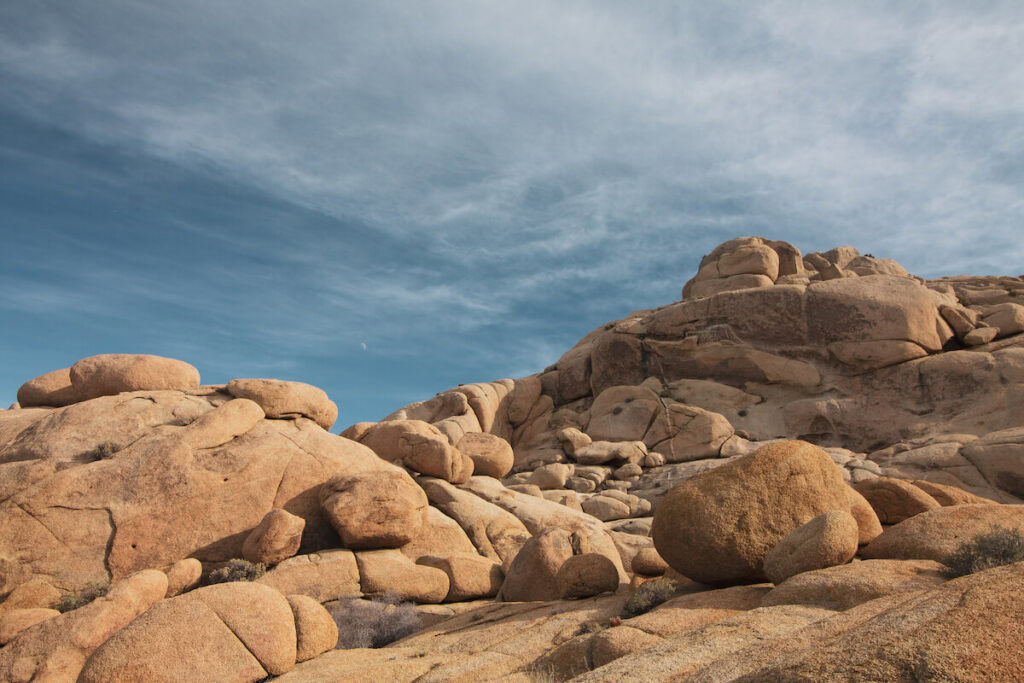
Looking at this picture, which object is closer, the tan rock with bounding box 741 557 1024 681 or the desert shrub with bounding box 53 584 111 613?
the tan rock with bounding box 741 557 1024 681

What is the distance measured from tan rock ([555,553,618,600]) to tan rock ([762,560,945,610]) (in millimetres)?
4094

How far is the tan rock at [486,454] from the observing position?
22.7 m

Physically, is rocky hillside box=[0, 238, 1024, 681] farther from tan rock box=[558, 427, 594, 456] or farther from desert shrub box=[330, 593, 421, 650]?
tan rock box=[558, 427, 594, 456]

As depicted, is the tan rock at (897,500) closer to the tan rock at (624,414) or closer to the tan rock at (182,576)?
the tan rock at (182,576)

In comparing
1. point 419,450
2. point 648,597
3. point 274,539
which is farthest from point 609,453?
point 648,597

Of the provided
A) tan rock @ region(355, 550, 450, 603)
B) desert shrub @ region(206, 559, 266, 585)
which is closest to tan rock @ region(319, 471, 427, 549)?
tan rock @ region(355, 550, 450, 603)

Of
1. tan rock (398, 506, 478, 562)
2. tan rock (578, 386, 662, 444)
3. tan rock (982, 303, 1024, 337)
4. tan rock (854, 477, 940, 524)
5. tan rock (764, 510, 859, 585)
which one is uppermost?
tan rock (982, 303, 1024, 337)

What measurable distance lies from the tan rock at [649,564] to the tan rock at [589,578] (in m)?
1.28

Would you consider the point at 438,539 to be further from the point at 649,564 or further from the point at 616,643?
the point at 616,643

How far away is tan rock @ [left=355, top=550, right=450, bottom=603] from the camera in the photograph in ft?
48.9

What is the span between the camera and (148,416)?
17688 mm

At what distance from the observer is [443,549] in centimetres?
1706

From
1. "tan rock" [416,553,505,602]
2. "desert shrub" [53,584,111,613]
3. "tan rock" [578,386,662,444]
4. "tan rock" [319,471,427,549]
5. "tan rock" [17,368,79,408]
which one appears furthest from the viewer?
"tan rock" [578,386,662,444]

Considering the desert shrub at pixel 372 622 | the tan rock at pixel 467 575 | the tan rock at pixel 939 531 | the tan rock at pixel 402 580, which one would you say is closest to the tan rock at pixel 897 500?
the tan rock at pixel 939 531
